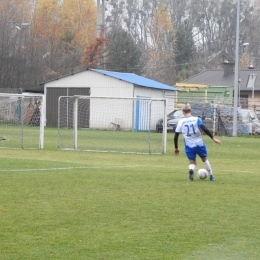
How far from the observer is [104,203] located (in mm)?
10312

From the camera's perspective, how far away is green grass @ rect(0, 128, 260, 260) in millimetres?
7219

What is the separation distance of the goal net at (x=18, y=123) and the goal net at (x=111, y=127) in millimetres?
1178

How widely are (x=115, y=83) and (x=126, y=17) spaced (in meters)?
44.1

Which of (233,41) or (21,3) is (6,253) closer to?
(21,3)

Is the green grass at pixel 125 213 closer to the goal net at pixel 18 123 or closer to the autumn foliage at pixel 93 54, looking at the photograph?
the goal net at pixel 18 123

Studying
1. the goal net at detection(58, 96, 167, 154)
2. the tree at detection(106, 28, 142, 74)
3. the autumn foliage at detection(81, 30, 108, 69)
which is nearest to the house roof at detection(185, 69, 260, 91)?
the tree at detection(106, 28, 142, 74)

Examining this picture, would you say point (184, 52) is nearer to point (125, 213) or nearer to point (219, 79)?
point (219, 79)

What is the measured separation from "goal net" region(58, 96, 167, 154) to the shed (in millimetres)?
3154

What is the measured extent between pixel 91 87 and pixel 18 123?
39.8 ft

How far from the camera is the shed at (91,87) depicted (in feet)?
133

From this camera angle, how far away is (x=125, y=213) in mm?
9406

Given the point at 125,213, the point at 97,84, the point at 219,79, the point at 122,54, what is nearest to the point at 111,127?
the point at 97,84

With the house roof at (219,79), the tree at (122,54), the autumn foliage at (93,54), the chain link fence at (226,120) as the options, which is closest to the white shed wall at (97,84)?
the chain link fence at (226,120)

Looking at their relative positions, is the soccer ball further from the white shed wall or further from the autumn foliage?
the autumn foliage
